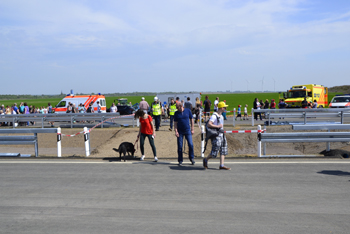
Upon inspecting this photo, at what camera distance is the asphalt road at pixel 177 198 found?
499 centimetres

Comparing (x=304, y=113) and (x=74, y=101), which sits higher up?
(x=74, y=101)

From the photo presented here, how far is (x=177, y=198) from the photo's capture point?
639cm

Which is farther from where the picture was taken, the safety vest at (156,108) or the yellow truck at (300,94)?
the yellow truck at (300,94)

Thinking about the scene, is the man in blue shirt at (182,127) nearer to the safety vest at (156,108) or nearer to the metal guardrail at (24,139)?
the metal guardrail at (24,139)

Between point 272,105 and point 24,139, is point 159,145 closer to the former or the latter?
point 24,139

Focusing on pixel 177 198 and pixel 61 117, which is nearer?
pixel 177 198

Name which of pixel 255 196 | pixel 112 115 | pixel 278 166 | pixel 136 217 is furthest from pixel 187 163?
pixel 112 115

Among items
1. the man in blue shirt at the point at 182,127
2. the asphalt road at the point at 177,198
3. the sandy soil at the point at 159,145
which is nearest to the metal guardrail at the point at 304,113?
the sandy soil at the point at 159,145

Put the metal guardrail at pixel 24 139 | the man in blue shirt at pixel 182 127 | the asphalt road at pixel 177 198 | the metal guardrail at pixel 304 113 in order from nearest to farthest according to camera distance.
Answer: the asphalt road at pixel 177 198 < the man in blue shirt at pixel 182 127 < the metal guardrail at pixel 24 139 < the metal guardrail at pixel 304 113

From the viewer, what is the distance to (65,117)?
2195cm

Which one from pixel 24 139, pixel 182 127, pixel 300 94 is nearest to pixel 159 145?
pixel 24 139

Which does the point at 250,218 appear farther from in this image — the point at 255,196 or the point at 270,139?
the point at 270,139

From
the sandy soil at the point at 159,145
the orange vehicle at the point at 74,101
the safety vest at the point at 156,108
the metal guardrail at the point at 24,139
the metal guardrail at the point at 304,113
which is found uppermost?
the orange vehicle at the point at 74,101

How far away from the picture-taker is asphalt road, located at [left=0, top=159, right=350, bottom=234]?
499 centimetres
